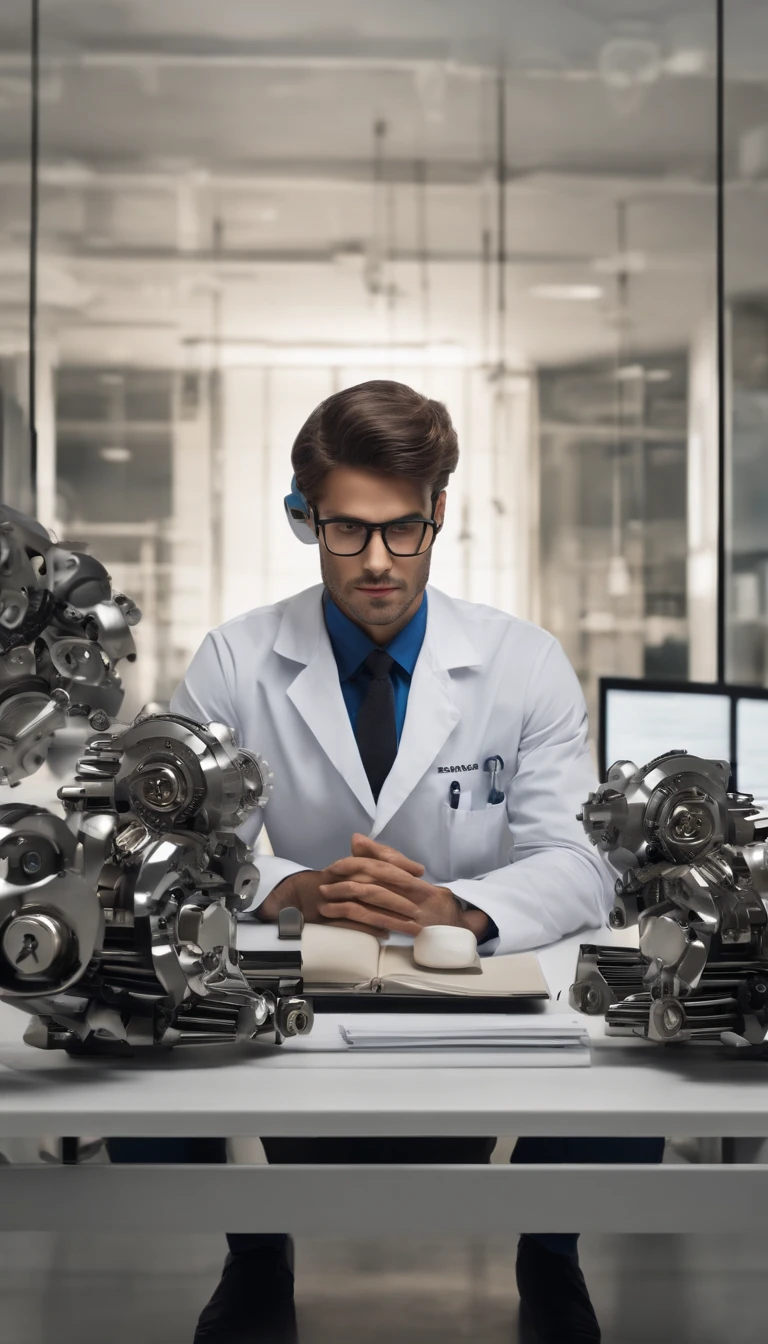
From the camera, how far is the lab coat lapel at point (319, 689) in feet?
6.28

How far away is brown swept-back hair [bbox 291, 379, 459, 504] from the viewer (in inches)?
70.2

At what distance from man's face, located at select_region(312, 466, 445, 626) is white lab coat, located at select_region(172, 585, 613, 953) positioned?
175 mm

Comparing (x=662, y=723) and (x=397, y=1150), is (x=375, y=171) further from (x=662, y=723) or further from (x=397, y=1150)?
(x=397, y=1150)

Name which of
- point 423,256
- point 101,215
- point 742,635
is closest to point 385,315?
point 423,256

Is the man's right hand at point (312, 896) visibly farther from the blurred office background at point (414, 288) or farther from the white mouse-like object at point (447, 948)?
the blurred office background at point (414, 288)

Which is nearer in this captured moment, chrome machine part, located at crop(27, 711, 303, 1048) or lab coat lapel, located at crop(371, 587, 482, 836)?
chrome machine part, located at crop(27, 711, 303, 1048)

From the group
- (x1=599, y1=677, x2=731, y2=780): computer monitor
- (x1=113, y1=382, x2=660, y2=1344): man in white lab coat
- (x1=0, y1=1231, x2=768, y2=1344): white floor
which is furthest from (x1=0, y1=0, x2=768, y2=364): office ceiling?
(x1=0, y1=1231, x2=768, y2=1344): white floor

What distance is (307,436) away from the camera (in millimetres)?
1866

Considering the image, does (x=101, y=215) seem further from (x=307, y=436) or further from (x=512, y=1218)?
(x=512, y=1218)

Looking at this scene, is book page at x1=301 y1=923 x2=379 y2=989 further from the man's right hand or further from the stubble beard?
the stubble beard

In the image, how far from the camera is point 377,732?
1.94 m

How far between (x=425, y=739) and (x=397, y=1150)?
67 centimetres

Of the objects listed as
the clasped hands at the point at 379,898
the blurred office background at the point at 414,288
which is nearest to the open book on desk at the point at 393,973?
the clasped hands at the point at 379,898

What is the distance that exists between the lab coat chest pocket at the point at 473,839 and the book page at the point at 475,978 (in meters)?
0.60
